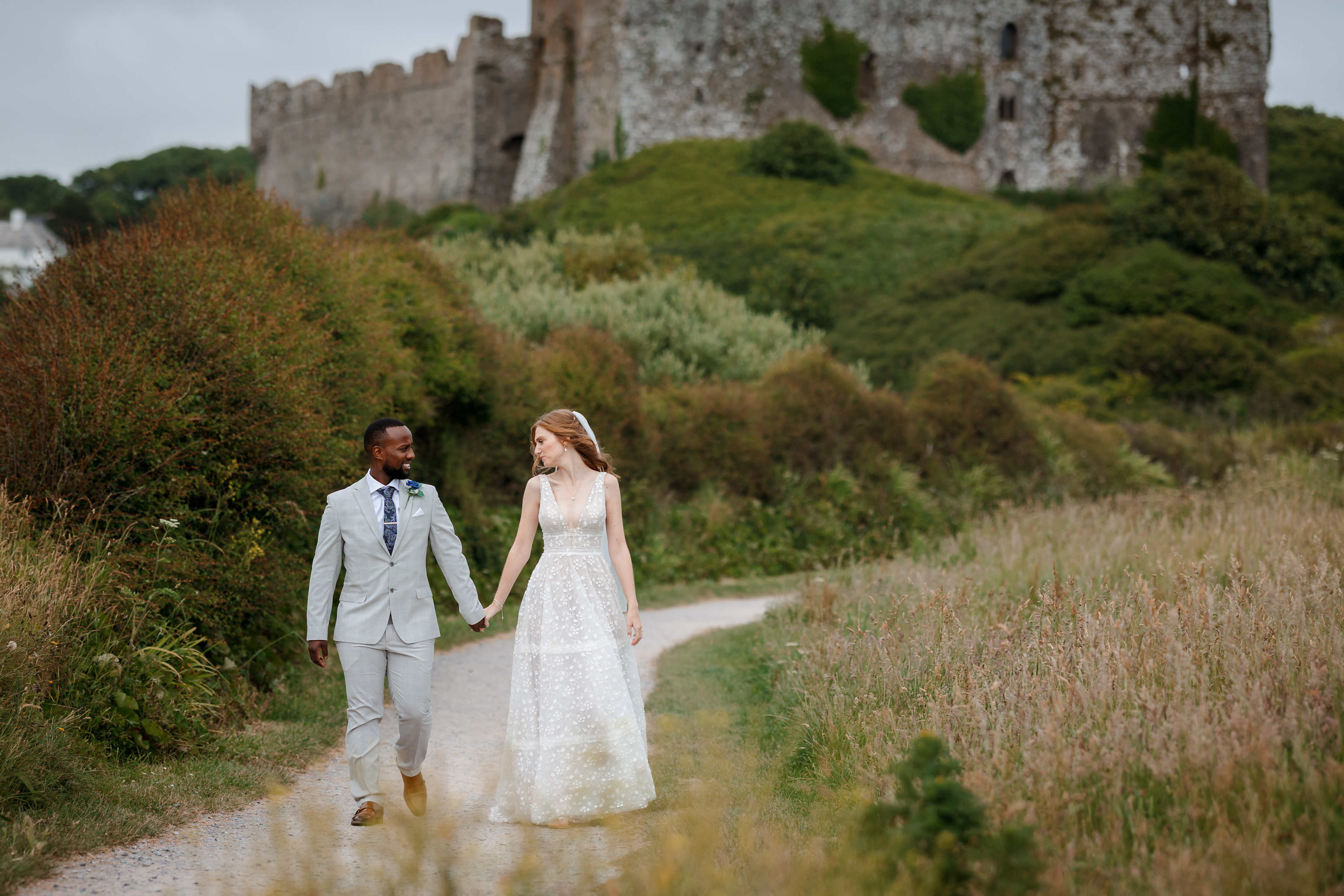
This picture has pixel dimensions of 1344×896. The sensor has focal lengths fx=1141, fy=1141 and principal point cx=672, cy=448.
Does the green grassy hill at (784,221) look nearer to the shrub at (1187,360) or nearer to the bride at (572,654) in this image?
the shrub at (1187,360)

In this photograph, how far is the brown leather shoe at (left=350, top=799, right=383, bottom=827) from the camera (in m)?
4.82

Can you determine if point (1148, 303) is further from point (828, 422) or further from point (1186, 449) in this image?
point (828, 422)

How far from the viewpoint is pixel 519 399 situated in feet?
46.5

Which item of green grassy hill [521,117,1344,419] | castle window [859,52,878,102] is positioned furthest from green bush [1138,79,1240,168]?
castle window [859,52,878,102]

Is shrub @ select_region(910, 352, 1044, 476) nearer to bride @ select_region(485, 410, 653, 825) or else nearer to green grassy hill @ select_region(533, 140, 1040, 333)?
bride @ select_region(485, 410, 653, 825)

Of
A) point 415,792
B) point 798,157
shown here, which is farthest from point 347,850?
point 798,157

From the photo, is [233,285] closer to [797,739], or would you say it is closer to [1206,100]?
[797,739]

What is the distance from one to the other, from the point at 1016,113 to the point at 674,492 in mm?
41997

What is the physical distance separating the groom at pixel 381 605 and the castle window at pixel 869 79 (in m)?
49.1

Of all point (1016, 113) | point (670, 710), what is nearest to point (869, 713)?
point (670, 710)

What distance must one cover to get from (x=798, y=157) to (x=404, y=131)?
19.6 metres

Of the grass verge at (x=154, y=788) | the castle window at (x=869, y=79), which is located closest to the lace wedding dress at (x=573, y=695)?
the grass verge at (x=154, y=788)

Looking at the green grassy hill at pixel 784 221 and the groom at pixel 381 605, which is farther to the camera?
the green grassy hill at pixel 784 221

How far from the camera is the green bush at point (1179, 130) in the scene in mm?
50469
